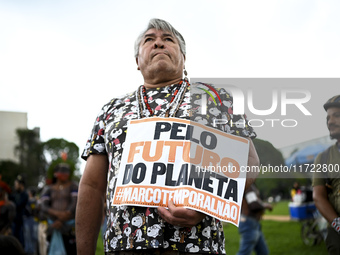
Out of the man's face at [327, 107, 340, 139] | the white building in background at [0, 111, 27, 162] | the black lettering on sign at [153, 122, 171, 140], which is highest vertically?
the white building in background at [0, 111, 27, 162]

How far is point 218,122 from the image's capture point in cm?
215

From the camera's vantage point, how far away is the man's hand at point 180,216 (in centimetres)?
195

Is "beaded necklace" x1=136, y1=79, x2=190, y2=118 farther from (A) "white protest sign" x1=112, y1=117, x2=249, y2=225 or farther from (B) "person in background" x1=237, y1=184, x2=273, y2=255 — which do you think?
(B) "person in background" x1=237, y1=184, x2=273, y2=255

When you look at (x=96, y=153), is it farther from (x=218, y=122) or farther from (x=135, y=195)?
(x=218, y=122)

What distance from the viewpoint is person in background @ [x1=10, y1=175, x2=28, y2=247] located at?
29.9ft

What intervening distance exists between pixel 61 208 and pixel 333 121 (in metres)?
5.01

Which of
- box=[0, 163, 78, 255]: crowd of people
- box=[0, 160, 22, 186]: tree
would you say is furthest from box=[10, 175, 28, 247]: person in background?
box=[0, 160, 22, 186]: tree

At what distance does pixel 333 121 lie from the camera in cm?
266

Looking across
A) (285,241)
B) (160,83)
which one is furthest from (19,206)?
(160,83)

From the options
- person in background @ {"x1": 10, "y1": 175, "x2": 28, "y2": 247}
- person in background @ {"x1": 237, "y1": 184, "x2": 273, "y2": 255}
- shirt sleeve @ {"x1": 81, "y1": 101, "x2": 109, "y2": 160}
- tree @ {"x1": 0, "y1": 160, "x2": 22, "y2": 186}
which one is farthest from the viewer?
tree @ {"x1": 0, "y1": 160, "x2": 22, "y2": 186}

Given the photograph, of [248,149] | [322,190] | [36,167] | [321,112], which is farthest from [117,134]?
[36,167]

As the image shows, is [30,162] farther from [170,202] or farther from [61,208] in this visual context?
[170,202]

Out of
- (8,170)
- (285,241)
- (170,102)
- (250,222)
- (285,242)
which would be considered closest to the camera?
(170,102)

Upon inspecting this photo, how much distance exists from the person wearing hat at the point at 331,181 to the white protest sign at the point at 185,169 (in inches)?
32.5
